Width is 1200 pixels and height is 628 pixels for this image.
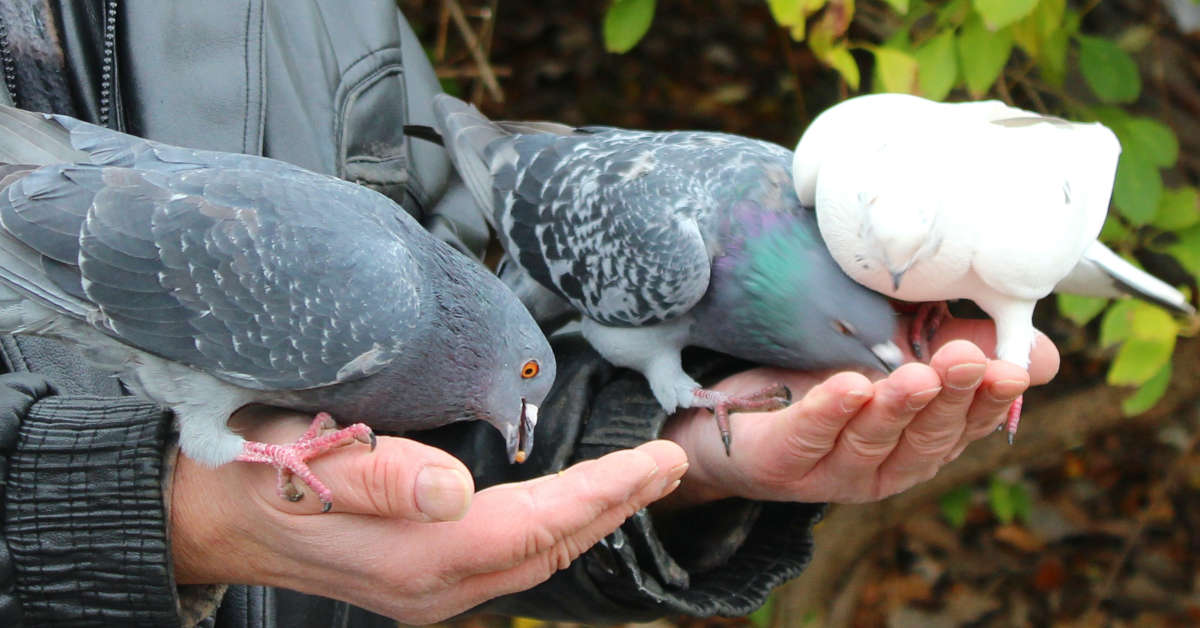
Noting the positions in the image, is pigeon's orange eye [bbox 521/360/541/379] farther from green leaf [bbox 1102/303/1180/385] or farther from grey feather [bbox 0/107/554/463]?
green leaf [bbox 1102/303/1180/385]

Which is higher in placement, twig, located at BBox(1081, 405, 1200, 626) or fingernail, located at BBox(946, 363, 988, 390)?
fingernail, located at BBox(946, 363, 988, 390)

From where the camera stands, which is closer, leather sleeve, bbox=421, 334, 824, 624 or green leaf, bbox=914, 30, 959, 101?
leather sleeve, bbox=421, 334, 824, 624

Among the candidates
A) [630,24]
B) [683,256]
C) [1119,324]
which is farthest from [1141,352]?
[630,24]

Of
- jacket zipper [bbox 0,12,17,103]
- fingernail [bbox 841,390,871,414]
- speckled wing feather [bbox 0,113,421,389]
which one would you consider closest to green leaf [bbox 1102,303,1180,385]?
fingernail [bbox 841,390,871,414]

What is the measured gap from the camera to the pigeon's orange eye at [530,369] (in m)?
2.36

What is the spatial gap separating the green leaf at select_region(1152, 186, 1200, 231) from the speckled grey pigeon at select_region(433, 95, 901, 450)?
118 centimetres

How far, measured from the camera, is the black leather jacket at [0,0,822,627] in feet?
6.47

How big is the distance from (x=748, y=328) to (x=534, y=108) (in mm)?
3562

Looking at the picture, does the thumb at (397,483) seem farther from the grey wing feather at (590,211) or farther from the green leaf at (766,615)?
the green leaf at (766,615)

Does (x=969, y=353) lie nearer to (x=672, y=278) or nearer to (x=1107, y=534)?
(x=672, y=278)

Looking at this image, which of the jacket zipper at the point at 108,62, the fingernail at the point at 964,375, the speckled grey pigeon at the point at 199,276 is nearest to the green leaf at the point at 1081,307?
the fingernail at the point at 964,375

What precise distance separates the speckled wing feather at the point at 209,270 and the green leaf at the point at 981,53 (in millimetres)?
1510

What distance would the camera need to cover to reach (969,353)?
183 centimetres

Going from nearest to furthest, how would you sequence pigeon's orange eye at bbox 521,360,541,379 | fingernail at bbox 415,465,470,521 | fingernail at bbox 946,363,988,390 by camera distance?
fingernail at bbox 415,465,470,521
fingernail at bbox 946,363,988,390
pigeon's orange eye at bbox 521,360,541,379
